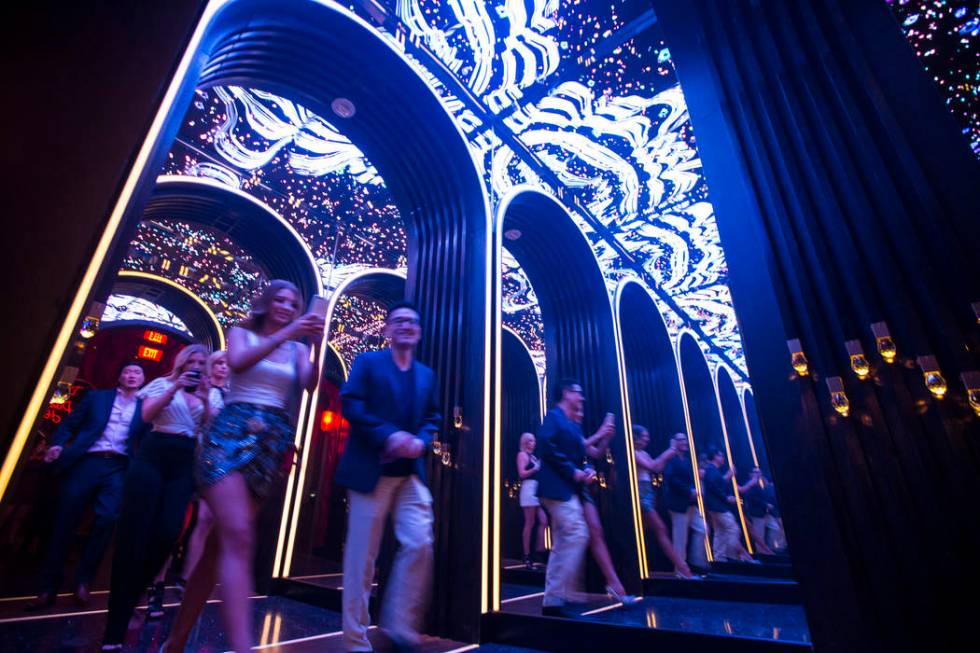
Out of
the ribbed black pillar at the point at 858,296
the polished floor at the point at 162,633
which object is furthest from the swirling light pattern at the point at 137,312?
the ribbed black pillar at the point at 858,296

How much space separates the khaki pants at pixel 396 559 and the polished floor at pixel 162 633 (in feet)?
1.59

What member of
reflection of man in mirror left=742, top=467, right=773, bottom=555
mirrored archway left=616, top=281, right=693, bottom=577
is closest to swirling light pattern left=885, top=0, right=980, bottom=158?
mirrored archway left=616, top=281, right=693, bottom=577

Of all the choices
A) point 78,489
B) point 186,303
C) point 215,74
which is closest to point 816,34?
point 215,74

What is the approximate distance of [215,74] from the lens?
11.2 ft

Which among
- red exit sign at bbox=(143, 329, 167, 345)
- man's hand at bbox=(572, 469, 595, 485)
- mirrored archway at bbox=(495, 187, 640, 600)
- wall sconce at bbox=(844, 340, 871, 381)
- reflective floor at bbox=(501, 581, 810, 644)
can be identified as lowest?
reflective floor at bbox=(501, 581, 810, 644)

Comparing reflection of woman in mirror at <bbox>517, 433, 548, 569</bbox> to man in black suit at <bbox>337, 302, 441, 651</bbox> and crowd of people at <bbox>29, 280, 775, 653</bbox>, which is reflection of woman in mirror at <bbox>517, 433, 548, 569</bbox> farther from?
man in black suit at <bbox>337, 302, 441, 651</bbox>

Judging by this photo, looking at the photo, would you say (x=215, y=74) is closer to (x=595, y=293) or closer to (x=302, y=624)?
(x=302, y=624)

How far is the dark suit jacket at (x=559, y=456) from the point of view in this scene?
3.37 metres

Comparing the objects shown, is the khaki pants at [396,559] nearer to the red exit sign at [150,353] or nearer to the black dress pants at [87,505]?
the black dress pants at [87,505]

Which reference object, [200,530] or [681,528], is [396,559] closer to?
[200,530]

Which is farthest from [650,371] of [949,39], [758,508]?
[949,39]

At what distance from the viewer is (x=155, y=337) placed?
11625 millimetres

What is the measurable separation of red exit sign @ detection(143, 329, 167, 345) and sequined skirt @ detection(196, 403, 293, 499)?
489 inches

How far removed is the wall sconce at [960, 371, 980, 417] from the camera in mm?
1476
